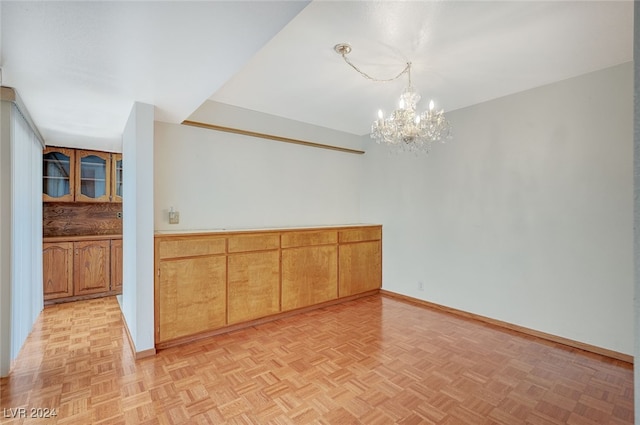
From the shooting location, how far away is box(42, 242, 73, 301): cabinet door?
13.1 ft

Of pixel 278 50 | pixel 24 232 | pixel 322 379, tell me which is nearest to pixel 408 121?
pixel 278 50

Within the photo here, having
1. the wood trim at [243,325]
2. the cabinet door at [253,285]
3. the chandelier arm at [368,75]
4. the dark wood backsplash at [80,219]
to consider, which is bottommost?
the wood trim at [243,325]

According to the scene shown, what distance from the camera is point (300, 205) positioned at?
14.4ft

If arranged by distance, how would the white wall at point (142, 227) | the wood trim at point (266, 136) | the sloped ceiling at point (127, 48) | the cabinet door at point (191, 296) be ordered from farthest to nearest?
the wood trim at point (266, 136), the cabinet door at point (191, 296), the white wall at point (142, 227), the sloped ceiling at point (127, 48)

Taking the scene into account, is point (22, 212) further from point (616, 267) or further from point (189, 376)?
point (616, 267)

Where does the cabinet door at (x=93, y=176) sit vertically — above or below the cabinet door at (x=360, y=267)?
above

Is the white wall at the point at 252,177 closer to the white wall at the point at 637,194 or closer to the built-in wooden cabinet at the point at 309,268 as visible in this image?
the built-in wooden cabinet at the point at 309,268

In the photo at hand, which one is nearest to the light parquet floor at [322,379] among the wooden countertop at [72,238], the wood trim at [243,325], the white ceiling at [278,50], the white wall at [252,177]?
the wood trim at [243,325]

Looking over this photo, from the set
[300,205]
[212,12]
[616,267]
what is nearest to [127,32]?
[212,12]

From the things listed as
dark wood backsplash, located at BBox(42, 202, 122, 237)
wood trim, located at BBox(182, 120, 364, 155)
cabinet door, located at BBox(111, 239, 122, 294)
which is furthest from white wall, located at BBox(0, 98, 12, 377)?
dark wood backsplash, located at BBox(42, 202, 122, 237)

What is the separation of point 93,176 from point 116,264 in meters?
1.40

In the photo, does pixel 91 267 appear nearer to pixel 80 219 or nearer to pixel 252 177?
pixel 80 219

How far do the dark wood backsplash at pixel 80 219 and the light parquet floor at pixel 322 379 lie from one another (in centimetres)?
176

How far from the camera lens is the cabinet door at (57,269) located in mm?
3988
